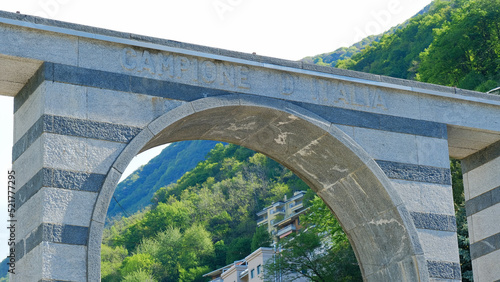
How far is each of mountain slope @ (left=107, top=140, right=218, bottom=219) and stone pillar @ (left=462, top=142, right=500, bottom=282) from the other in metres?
125

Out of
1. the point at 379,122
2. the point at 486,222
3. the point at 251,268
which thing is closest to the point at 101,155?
the point at 379,122

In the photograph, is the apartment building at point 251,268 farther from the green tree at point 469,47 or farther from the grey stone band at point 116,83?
the grey stone band at point 116,83

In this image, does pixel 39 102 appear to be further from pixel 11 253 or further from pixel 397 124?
pixel 397 124

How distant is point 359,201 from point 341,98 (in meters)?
2.20

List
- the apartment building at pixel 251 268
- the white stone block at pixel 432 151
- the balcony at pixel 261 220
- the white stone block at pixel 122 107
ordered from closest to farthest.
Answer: the white stone block at pixel 122 107 < the white stone block at pixel 432 151 < the apartment building at pixel 251 268 < the balcony at pixel 261 220

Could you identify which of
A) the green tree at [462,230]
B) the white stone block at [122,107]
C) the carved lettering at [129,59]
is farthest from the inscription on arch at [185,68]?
the green tree at [462,230]

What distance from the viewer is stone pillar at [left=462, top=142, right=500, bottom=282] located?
15969 millimetres

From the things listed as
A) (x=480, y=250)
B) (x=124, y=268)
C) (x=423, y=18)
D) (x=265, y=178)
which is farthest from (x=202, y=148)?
(x=480, y=250)

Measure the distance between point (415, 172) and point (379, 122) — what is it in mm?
1263

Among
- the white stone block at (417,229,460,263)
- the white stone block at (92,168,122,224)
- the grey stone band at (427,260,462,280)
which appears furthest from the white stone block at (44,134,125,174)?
the grey stone band at (427,260,462,280)

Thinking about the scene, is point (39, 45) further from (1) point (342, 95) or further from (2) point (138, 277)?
(2) point (138, 277)

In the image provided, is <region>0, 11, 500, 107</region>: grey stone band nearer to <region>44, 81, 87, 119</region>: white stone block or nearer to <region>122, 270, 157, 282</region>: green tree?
<region>44, 81, 87, 119</region>: white stone block

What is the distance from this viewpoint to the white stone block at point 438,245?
47.0 feet

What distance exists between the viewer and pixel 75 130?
12031mm
